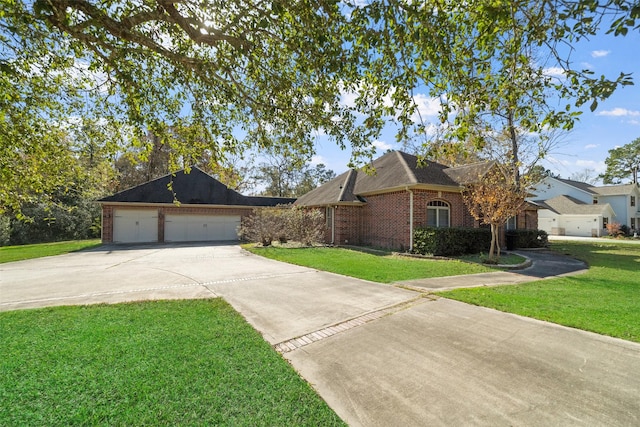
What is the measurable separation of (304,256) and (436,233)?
581 centimetres

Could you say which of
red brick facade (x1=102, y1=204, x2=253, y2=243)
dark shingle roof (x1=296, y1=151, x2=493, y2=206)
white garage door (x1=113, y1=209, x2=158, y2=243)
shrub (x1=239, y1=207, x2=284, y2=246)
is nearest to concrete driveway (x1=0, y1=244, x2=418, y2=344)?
shrub (x1=239, y1=207, x2=284, y2=246)

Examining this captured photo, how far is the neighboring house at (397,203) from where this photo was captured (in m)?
13.9

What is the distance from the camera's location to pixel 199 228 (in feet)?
74.1

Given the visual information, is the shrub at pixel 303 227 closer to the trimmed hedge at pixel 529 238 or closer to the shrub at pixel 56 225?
the trimmed hedge at pixel 529 238

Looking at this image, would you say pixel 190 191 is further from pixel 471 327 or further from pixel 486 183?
pixel 471 327

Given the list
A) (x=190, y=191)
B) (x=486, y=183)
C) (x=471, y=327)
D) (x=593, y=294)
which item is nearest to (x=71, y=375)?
(x=471, y=327)

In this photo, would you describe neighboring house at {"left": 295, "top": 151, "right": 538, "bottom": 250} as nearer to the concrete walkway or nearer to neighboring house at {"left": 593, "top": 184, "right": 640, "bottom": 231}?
the concrete walkway

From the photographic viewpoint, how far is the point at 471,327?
4562 mm

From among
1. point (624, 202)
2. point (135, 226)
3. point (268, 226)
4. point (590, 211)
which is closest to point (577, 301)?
point (268, 226)

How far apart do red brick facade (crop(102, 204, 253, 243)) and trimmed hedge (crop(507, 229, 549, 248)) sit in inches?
743

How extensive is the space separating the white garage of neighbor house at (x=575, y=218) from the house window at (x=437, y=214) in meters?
26.1

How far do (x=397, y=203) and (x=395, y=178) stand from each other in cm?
138

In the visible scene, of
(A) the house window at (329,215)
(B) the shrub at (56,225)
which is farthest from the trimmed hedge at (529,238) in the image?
(B) the shrub at (56,225)

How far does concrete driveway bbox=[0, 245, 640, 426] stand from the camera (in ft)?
8.67
